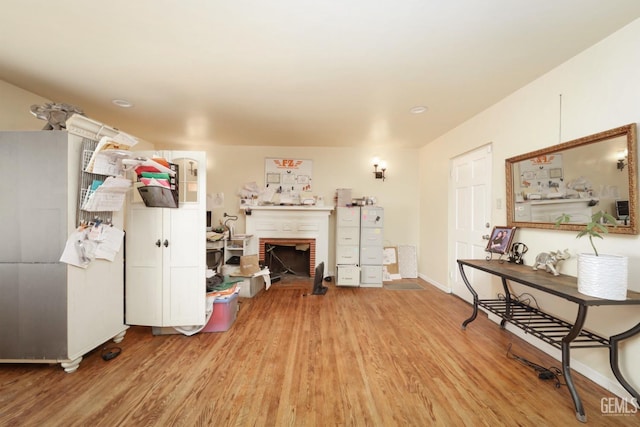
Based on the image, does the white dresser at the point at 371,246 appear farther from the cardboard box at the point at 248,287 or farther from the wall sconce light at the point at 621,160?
the wall sconce light at the point at 621,160

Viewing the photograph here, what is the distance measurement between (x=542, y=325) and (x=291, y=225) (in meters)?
3.34

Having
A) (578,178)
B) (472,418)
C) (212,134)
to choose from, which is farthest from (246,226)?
(578,178)

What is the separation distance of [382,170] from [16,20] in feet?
14.0

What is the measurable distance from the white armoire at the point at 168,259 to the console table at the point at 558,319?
8.71 feet

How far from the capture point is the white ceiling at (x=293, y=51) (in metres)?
1.41

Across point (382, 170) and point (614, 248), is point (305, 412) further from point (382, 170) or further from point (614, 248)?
point (382, 170)

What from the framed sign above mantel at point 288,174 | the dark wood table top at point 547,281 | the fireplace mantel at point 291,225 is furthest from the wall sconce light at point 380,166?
the dark wood table top at point 547,281

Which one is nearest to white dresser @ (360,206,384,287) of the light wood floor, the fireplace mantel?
the fireplace mantel

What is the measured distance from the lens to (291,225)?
13.8ft

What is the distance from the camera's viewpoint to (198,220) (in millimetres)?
2178

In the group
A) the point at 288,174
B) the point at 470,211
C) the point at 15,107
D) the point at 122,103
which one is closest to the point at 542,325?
the point at 470,211

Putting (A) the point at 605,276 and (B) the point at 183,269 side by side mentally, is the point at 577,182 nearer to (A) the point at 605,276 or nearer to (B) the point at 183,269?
(A) the point at 605,276

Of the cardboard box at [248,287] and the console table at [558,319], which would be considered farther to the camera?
the cardboard box at [248,287]

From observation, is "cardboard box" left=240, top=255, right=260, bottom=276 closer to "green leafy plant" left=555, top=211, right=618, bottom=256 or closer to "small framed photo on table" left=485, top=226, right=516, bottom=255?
"small framed photo on table" left=485, top=226, right=516, bottom=255
